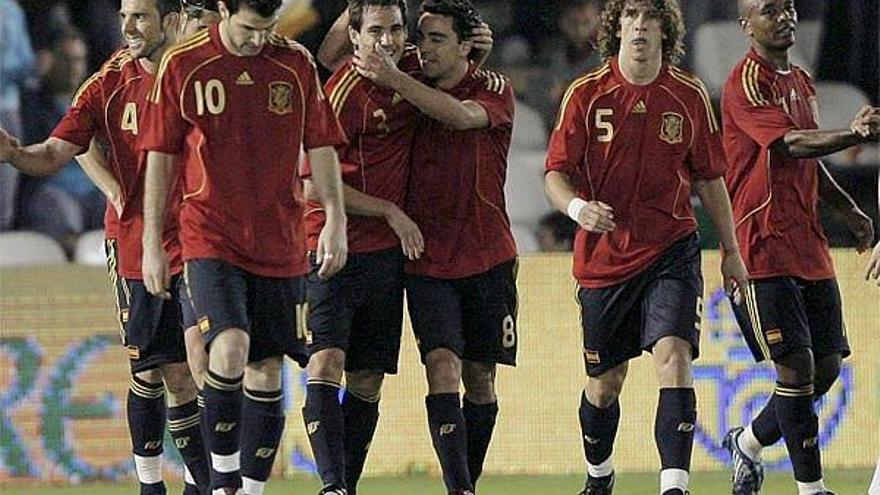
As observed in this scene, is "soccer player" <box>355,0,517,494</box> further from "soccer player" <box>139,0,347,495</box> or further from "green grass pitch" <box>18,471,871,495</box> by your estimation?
"green grass pitch" <box>18,471,871,495</box>

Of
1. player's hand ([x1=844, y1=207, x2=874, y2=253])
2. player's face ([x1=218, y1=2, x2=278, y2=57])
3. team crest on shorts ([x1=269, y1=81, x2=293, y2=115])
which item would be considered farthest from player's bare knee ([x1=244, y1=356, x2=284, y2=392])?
player's hand ([x1=844, y1=207, x2=874, y2=253])

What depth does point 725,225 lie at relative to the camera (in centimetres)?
1001

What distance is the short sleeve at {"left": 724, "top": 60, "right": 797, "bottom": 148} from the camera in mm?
10461

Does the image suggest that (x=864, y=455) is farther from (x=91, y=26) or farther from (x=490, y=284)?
(x=91, y=26)

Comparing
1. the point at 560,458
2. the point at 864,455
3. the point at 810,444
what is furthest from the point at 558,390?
the point at 810,444

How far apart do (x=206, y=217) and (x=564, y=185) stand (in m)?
1.72

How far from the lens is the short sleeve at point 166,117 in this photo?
9070mm

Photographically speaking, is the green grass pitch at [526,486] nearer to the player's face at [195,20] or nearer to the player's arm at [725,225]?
the player's arm at [725,225]

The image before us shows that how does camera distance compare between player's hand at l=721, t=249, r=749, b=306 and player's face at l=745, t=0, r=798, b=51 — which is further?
player's face at l=745, t=0, r=798, b=51

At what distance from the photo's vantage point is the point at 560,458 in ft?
42.3

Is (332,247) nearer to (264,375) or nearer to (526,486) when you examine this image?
(264,375)

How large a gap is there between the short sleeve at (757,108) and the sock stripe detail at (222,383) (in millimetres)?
2885

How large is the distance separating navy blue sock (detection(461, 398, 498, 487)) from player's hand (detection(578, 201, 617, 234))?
116 centimetres

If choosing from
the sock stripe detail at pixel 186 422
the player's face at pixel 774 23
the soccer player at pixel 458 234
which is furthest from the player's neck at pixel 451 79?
the sock stripe detail at pixel 186 422
